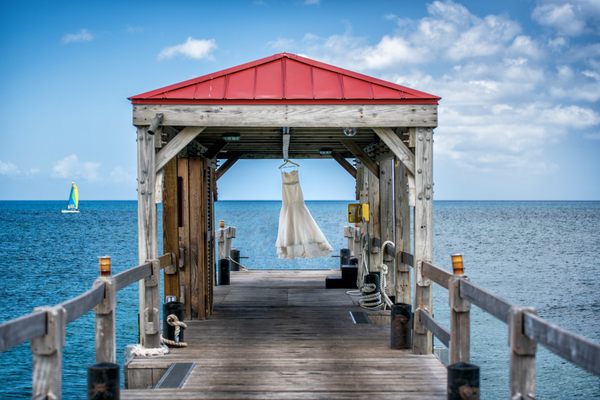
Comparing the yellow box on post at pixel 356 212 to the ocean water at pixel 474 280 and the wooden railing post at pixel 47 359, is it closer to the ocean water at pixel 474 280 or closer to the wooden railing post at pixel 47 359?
the ocean water at pixel 474 280

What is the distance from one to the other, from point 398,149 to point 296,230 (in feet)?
14.5

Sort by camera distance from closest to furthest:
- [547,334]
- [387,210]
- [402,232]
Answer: [547,334] < [402,232] < [387,210]

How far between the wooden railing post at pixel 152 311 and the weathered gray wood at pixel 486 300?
363 cm

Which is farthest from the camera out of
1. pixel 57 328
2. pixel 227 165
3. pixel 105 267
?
pixel 227 165

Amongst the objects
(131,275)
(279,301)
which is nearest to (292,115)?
(131,275)

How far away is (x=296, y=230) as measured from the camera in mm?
12273

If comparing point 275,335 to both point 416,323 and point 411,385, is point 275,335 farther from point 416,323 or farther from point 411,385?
point 411,385

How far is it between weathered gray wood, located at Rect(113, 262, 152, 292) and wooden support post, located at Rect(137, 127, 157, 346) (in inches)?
9.4

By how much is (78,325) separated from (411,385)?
14.7 m

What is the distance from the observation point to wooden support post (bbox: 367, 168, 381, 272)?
12.8 metres

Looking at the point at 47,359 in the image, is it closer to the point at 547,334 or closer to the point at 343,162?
the point at 547,334

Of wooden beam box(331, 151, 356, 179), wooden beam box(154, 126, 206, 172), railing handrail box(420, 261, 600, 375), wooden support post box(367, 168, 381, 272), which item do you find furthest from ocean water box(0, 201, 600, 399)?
railing handrail box(420, 261, 600, 375)

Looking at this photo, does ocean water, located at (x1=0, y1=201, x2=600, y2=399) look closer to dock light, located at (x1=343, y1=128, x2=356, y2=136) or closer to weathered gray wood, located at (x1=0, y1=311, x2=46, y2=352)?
dock light, located at (x1=343, y1=128, x2=356, y2=136)

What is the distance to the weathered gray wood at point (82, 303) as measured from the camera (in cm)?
504
